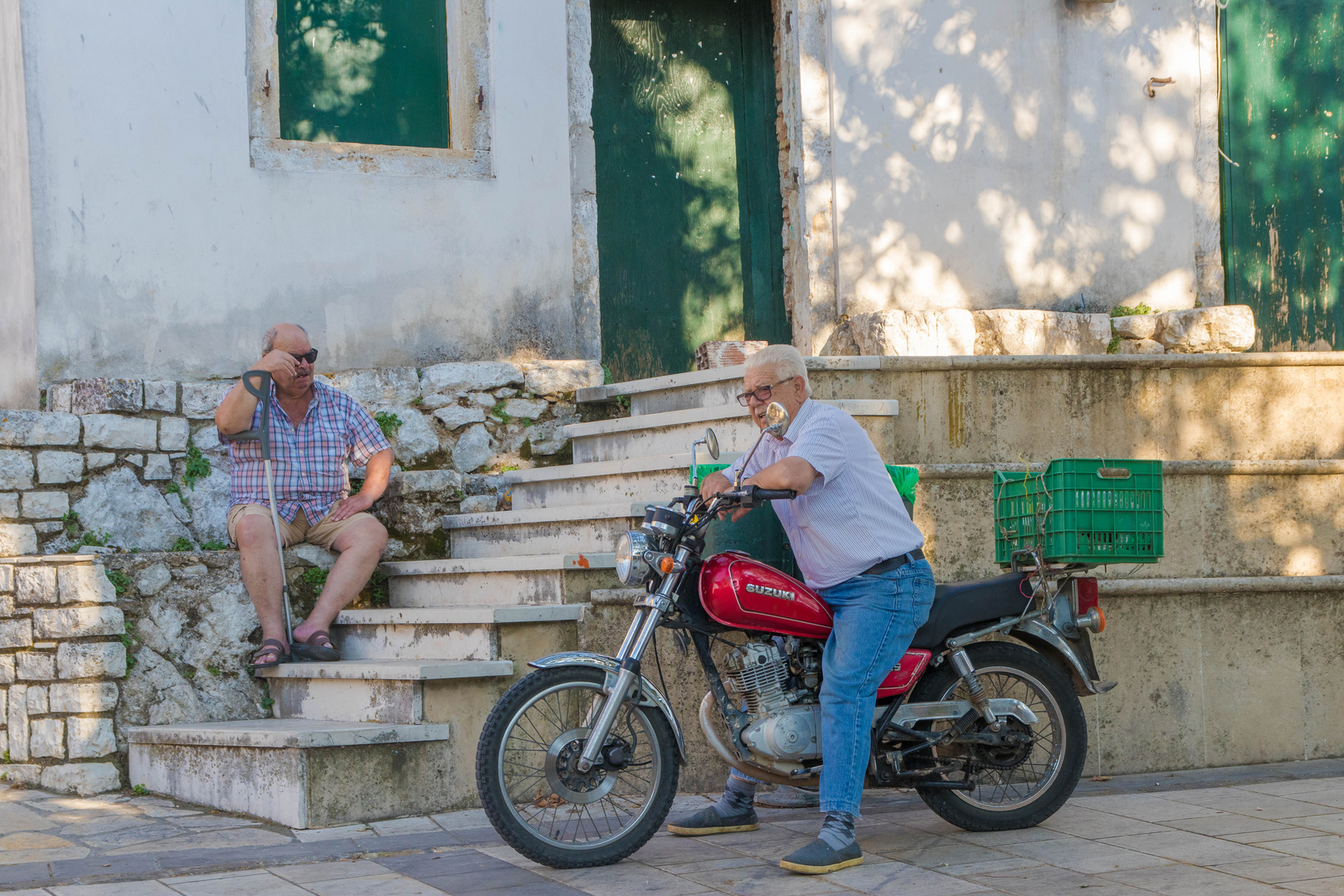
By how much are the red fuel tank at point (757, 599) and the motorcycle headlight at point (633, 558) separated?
220 mm

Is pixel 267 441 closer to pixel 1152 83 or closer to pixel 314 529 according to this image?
pixel 314 529

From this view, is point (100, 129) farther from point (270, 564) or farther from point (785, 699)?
point (785, 699)

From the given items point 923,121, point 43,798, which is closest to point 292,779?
point 43,798

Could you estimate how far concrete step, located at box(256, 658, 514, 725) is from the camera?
5293 millimetres

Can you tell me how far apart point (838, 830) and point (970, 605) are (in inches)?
37.1

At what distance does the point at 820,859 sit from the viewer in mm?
4258

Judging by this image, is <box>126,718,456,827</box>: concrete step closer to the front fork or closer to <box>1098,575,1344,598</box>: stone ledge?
the front fork

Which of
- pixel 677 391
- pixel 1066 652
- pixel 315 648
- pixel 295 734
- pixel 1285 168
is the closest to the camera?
pixel 1066 652

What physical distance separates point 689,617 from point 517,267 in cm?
391

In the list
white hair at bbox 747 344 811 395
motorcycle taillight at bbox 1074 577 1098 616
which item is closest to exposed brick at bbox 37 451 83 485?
white hair at bbox 747 344 811 395

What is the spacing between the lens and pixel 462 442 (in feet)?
24.7

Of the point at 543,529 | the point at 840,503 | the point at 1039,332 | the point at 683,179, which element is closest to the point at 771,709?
the point at 840,503

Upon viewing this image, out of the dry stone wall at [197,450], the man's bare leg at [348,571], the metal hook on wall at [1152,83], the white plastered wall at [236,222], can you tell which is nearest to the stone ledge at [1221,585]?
the dry stone wall at [197,450]

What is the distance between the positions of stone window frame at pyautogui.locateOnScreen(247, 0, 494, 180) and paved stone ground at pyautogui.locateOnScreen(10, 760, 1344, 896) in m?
3.70
